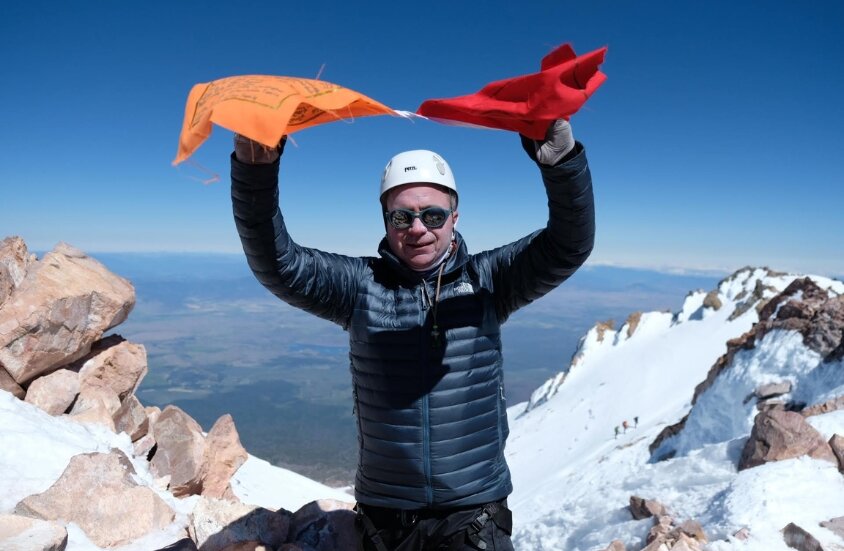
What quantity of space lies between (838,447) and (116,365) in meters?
14.9

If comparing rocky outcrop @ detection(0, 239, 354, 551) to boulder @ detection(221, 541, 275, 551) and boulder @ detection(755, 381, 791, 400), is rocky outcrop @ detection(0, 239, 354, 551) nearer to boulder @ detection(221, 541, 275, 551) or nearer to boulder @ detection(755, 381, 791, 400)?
boulder @ detection(221, 541, 275, 551)

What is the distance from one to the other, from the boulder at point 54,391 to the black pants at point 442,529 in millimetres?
8045

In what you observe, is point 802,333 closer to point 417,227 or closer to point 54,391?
point 417,227

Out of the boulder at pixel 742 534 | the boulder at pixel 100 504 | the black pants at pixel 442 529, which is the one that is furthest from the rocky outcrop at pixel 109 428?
the boulder at pixel 742 534

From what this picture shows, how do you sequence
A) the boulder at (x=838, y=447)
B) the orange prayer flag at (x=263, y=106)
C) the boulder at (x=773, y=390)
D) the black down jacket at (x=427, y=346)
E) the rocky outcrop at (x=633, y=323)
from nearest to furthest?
the orange prayer flag at (x=263, y=106), the black down jacket at (x=427, y=346), the boulder at (x=838, y=447), the boulder at (x=773, y=390), the rocky outcrop at (x=633, y=323)

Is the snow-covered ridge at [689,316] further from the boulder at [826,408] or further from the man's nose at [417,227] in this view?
the man's nose at [417,227]

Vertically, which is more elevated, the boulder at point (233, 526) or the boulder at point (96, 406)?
the boulder at point (96, 406)

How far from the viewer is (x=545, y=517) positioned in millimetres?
15148

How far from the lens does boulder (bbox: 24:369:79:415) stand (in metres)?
9.30

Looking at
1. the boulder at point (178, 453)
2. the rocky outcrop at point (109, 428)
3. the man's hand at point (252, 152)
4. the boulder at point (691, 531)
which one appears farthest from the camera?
the boulder at point (178, 453)

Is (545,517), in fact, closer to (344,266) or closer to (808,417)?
(808,417)

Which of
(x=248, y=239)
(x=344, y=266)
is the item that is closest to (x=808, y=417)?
(x=344, y=266)

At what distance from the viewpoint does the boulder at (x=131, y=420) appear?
10156 mm

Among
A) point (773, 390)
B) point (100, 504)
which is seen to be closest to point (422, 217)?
point (100, 504)
